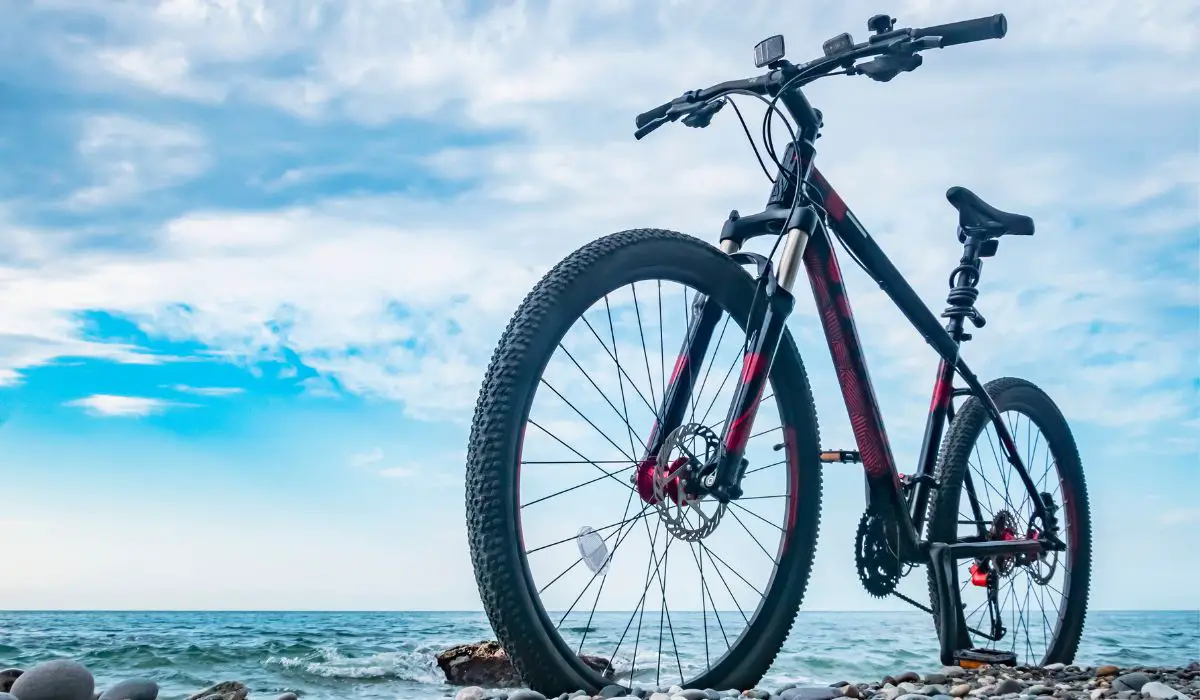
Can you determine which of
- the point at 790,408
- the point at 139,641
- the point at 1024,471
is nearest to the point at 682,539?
the point at 790,408

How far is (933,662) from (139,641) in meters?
9.01

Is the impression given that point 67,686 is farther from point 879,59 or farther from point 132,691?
point 879,59

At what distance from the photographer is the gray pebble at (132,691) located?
9.58 feet

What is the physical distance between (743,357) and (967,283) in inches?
89.2

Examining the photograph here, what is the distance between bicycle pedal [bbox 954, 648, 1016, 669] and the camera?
4184 mm

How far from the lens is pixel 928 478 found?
13.9 ft

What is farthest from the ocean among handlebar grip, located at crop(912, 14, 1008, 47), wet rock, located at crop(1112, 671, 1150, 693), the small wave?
handlebar grip, located at crop(912, 14, 1008, 47)

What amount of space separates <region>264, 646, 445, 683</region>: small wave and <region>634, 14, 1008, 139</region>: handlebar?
178 inches

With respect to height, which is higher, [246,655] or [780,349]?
[780,349]

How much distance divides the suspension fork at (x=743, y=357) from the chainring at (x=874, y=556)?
40.5 inches

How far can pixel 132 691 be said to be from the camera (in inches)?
116

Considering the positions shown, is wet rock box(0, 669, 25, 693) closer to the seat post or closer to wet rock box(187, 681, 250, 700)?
wet rock box(187, 681, 250, 700)

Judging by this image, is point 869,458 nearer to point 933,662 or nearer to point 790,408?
point 790,408

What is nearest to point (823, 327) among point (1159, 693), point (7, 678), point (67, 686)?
point (1159, 693)
